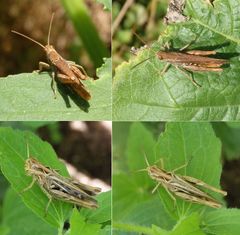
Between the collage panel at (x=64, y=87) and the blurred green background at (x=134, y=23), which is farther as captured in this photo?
the blurred green background at (x=134, y=23)

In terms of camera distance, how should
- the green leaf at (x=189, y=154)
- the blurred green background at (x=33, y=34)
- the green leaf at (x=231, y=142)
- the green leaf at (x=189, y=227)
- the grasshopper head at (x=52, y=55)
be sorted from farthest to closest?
1. the blurred green background at (x=33, y=34)
2. the green leaf at (x=231, y=142)
3. the grasshopper head at (x=52, y=55)
4. the green leaf at (x=189, y=154)
5. the green leaf at (x=189, y=227)

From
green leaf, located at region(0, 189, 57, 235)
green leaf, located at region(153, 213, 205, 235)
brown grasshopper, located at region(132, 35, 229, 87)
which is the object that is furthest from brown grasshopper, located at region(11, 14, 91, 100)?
green leaf, located at region(153, 213, 205, 235)

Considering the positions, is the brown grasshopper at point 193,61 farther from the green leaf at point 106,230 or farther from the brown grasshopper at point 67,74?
the green leaf at point 106,230

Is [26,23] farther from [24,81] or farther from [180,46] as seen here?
[180,46]

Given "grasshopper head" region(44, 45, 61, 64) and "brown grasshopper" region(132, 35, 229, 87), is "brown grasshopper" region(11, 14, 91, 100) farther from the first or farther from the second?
"brown grasshopper" region(132, 35, 229, 87)

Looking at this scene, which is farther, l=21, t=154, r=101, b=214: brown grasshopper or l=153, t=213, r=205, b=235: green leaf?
l=21, t=154, r=101, b=214: brown grasshopper

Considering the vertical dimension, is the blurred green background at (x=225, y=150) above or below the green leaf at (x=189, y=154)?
below

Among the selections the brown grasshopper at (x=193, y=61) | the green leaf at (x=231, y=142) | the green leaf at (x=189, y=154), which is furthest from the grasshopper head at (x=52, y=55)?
the green leaf at (x=231, y=142)
